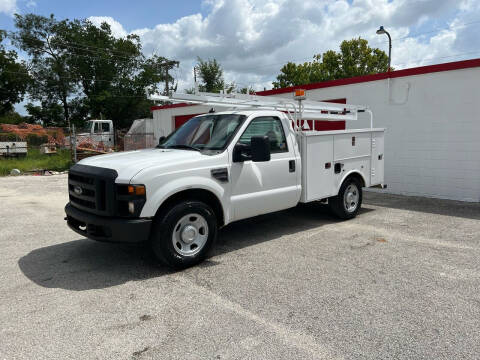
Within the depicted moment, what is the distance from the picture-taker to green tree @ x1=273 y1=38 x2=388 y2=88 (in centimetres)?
4162

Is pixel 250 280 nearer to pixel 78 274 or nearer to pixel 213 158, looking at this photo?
pixel 213 158

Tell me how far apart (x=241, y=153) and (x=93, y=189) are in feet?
6.23

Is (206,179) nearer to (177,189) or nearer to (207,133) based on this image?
(177,189)

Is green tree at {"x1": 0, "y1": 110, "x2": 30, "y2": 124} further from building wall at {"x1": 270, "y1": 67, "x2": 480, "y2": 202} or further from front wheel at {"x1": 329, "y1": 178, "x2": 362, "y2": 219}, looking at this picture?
front wheel at {"x1": 329, "y1": 178, "x2": 362, "y2": 219}

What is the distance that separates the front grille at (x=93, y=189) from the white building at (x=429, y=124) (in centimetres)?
812

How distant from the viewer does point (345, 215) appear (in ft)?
22.6

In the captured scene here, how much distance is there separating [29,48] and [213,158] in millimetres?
46112

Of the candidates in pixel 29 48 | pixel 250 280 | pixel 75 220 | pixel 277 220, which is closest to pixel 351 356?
pixel 250 280

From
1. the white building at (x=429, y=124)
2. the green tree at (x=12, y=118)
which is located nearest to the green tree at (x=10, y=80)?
the green tree at (x=12, y=118)

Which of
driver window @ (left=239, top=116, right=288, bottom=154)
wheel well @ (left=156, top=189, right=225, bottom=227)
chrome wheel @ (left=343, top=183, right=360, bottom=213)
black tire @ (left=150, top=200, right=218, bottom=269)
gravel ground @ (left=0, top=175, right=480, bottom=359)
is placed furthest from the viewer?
chrome wheel @ (left=343, top=183, right=360, bottom=213)

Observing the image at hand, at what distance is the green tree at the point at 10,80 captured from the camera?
42.4 metres

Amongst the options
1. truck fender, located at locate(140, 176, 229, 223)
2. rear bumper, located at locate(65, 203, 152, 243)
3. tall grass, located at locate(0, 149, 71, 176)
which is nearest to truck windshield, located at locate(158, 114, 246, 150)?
truck fender, located at locate(140, 176, 229, 223)

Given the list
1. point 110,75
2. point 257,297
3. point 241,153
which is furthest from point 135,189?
point 110,75

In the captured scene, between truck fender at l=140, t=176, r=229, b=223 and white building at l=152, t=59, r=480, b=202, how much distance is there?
22.3 ft
